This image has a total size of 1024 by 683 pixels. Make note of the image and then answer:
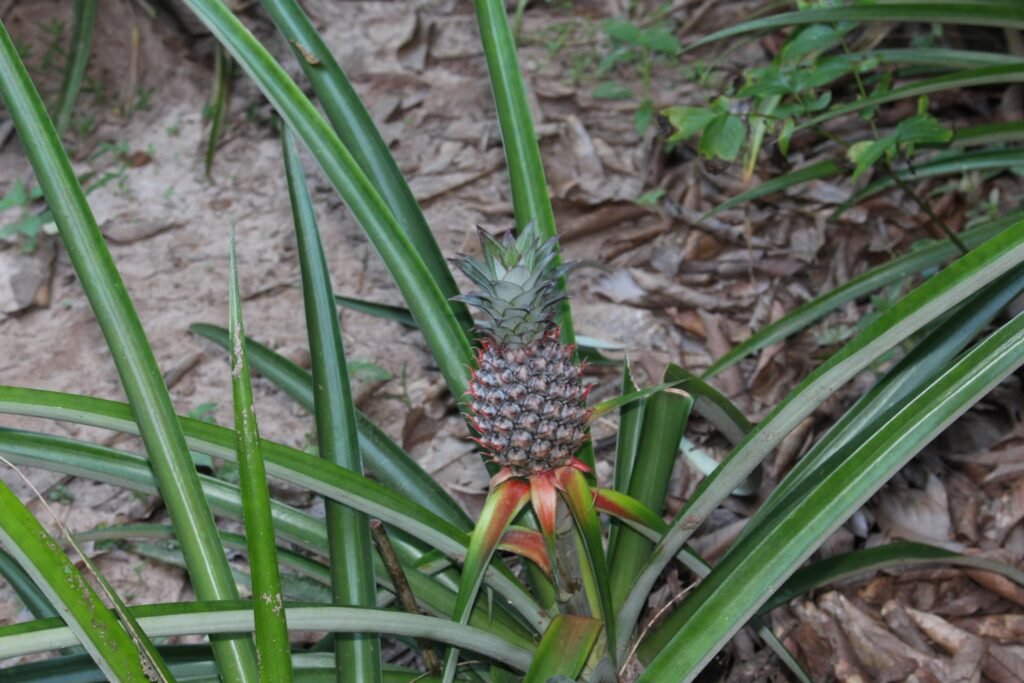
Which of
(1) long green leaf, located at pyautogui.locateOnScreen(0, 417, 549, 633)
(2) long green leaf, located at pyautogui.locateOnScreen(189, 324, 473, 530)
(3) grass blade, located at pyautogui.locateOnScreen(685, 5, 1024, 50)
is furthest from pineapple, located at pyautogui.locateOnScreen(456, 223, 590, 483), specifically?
(3) grass blade, located at pyautogui.locateOnScreen(685, 5, 1024, 50)

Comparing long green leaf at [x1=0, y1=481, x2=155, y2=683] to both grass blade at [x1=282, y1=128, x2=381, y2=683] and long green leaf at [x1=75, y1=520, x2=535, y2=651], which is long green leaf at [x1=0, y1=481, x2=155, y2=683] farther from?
long green leaf at [x1=75, y1=520, x2=535, y2=651]

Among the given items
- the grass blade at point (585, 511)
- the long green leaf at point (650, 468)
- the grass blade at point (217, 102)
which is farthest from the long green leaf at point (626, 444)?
the grass blade at point (217, 102)

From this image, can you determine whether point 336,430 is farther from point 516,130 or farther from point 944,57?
point 944,57

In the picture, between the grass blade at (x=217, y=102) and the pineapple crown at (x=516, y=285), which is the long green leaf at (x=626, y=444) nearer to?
the pineapple crown at (x=516, y=285)

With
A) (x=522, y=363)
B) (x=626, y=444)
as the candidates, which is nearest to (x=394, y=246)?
(x=522, y=363)

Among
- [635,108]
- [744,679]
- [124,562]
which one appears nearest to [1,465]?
[124,562]

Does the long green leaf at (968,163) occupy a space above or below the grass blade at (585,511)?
above
